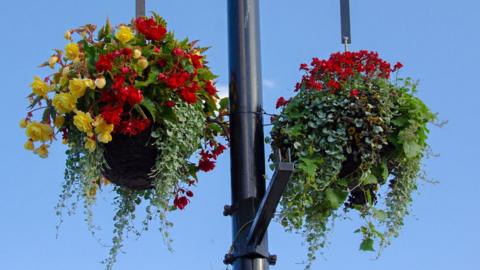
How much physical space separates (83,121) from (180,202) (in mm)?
597

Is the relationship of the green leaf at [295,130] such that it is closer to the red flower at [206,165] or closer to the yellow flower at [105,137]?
the red flower at [206,165]

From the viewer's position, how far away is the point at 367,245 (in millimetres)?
3867

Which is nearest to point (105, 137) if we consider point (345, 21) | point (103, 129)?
point (103, 129)

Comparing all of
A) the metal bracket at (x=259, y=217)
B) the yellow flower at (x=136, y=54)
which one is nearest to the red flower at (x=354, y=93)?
the metal bracket at (x=259, y=217)

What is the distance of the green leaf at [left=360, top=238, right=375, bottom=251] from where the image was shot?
386 cm

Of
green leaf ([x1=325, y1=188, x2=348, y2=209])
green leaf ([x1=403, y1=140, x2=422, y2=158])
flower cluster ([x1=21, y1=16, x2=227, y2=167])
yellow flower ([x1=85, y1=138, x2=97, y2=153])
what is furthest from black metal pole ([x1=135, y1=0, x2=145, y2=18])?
green leaf ([x1=403, y1=140, x2=422, y2=158])

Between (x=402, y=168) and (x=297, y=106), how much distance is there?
0.51 m

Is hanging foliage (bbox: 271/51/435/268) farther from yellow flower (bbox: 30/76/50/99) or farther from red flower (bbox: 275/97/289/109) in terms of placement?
yellow flower (bbox: 30/76/50/99)

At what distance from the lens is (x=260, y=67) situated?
4.01m

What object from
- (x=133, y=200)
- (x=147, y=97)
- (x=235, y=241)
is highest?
(x=147, y=97)

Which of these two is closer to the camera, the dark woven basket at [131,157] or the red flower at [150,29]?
the dark woven basket at [131,157]

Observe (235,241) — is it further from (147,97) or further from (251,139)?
(147,97)

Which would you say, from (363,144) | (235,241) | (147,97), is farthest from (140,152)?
(363,144)

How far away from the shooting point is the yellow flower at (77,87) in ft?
12.3
